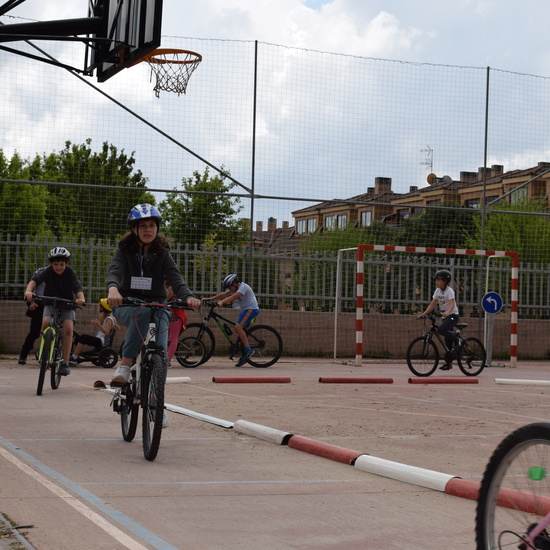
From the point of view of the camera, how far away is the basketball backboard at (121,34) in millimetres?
11539

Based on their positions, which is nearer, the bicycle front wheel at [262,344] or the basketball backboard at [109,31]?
the basketball backboard at [109,31]

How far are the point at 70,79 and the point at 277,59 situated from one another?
418 cm

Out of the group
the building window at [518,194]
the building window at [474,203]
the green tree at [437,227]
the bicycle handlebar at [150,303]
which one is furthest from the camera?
the building window at [518,194]

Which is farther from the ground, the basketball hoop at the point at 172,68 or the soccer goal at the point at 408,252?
the basketball hoop at the point at 172,68

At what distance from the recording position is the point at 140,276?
779 centimetres

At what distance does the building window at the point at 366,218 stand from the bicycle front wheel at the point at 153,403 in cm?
1515

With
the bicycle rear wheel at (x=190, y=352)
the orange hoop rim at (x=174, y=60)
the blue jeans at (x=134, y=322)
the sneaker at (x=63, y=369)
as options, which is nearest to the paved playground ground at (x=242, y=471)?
the sneaker at (x=63, y=369)

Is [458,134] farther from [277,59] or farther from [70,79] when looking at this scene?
[70,79]

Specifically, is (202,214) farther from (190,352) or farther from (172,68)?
(190,352)

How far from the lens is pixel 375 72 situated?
2050cm

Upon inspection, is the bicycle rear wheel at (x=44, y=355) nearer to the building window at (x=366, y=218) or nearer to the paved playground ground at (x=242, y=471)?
the paved playground ground at (x=242, y=471)

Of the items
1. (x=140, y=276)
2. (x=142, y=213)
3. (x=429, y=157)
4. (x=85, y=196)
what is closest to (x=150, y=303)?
(x=140, y=276)

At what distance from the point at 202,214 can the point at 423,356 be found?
6.07 meters

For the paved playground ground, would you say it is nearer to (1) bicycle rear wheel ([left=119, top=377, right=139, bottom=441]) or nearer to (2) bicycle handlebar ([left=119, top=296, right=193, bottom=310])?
(1) bicycle rear wheel ([left=119, top=377, right=139, bottom=441])
